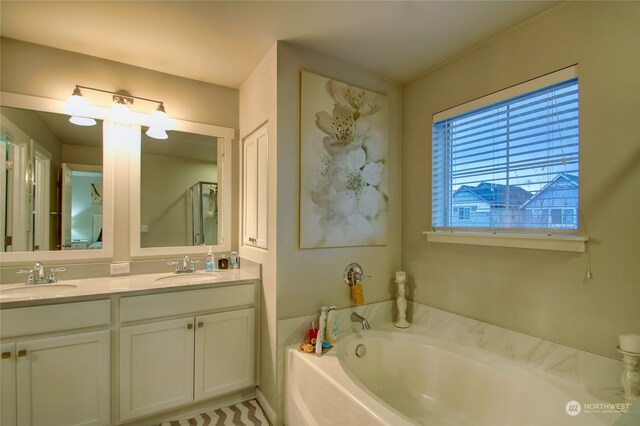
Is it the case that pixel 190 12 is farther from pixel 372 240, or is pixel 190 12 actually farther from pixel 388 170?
pixel 372 240

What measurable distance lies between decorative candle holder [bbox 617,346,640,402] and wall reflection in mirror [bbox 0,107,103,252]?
117 inches

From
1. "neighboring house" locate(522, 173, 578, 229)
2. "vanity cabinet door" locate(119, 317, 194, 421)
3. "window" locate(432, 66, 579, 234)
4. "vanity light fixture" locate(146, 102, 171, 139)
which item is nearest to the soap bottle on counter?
"vanity cabinet door" locate(119, 317, 194, 421)

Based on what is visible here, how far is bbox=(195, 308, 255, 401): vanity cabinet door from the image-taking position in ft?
6.35

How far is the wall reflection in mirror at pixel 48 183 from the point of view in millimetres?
1853

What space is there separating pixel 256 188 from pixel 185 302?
0.90 meters

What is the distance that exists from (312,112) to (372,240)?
1027 millimetres

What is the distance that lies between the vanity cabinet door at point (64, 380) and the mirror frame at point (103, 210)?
605mm

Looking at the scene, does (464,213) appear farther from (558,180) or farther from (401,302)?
(401,302)

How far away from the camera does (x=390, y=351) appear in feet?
6.57

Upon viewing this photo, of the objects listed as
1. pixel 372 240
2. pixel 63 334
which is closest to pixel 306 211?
pixel 372 240

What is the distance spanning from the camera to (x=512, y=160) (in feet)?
5.70

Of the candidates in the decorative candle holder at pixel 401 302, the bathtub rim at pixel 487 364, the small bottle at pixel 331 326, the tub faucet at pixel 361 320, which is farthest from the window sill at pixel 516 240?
the small bottle at pixel 331 326

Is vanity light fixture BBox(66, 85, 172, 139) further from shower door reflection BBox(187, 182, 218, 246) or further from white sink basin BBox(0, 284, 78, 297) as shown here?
white sink basin BBox(0, 284, 78, 297)

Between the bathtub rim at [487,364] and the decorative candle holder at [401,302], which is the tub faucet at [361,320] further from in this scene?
the decorative candle holder at [401,302]
